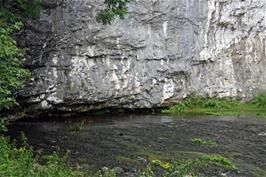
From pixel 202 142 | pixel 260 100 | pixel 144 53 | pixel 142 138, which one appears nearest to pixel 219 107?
pixel 260 100

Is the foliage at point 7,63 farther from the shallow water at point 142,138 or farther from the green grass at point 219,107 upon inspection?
the green grass at point 219,107

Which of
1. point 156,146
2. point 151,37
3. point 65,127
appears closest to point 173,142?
point 156,146

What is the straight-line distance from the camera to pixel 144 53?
25.2m

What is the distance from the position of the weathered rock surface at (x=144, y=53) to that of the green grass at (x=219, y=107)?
44 centimetres

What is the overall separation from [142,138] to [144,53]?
800 centimetres

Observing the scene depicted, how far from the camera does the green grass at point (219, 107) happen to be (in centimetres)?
2625

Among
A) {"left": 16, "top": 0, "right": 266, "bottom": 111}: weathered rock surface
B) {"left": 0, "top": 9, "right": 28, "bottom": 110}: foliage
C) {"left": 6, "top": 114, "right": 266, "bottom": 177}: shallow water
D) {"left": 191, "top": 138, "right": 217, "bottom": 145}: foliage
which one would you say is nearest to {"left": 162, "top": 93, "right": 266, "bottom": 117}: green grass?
{"left": 16, "top": 0, "right": 266, "bottom": 111}: weathered rock surface

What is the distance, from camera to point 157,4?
1021 inches

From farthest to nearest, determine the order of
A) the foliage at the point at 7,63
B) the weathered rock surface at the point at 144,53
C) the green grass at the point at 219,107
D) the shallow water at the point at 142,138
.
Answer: the green grass at the point at 219,107 → the weathered rock surface at the point at 144,53 → the shallow water at the point at 142,138 → the foliage at the point at 7,63

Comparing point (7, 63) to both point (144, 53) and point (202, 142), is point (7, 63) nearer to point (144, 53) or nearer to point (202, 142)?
point (202, 142)

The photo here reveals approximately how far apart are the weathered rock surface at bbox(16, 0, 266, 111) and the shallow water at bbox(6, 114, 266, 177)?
4.38 feet

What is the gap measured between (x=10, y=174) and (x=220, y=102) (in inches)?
797

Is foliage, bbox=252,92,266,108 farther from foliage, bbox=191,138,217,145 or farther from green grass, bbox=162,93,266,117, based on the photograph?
foliage, bbox=191,138,217,145

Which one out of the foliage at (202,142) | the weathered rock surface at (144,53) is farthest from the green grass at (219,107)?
the foliage at (202,142)
